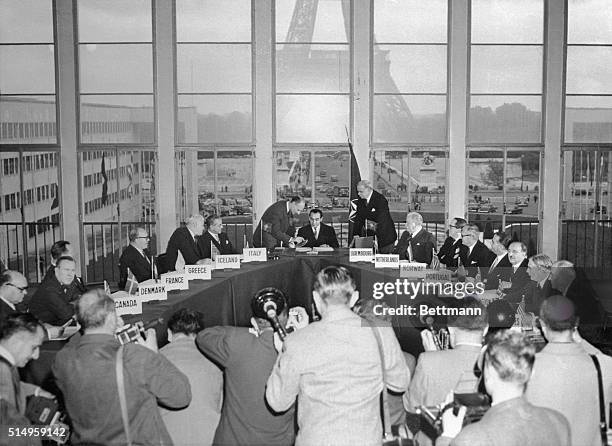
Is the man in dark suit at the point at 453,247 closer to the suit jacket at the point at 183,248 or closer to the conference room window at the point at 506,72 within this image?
the suit jacket at the point at 183,248

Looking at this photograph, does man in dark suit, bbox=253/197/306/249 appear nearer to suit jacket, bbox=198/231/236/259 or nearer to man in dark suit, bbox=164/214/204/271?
suit jacket, bbox=198/231/236/259

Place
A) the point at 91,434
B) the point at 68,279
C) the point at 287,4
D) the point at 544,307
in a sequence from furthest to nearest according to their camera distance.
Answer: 1. the point at 287,4
2. the point at 68,279
3. the point at 544,307
4. the point at 91,434

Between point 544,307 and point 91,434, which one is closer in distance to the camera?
point 91,434

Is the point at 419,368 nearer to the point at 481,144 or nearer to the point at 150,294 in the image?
the point at 150,294

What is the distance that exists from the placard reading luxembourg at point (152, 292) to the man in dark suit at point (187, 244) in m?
1.79

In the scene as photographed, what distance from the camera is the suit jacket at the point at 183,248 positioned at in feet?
22.0

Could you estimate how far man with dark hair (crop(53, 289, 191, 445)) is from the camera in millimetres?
2334

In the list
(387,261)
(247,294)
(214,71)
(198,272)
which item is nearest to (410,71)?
(214,71)

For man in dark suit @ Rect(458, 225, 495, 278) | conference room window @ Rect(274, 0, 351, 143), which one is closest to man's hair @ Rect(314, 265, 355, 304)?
man in dark suit @ Rect(458, 225, 495, 278)

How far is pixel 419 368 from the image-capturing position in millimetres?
2719

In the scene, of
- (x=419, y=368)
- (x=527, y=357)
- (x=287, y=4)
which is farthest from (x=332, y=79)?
(x=527, y=357)

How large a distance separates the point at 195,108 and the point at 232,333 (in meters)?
7.57

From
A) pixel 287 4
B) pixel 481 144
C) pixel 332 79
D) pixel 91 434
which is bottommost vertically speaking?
pixel 91 434

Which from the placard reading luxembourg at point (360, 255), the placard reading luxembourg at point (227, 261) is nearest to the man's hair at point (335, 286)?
the placard reading luxembourg at point (227, 261)
